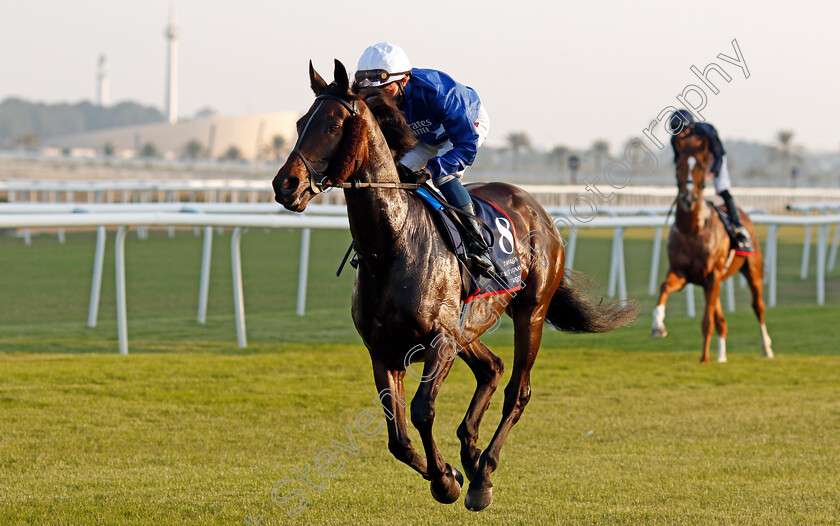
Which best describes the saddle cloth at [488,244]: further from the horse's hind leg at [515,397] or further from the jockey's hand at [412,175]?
the horse's hind leg at [515,397]

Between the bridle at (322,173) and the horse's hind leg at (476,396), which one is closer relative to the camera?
the bridle at (322,173)

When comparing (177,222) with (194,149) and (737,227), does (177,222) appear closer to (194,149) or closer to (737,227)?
(737,227)

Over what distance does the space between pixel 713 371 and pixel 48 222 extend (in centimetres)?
498

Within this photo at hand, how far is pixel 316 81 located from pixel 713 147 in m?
5.60

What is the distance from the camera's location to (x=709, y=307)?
802 cm

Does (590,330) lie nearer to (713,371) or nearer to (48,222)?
(713,371)

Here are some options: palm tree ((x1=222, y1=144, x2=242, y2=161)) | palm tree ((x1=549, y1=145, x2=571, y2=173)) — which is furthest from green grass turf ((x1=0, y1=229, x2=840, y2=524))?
palm tree ((x1=222, y1=144, x2=242, y2=161))

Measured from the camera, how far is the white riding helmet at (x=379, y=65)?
354cm

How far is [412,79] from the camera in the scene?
12.1 ft

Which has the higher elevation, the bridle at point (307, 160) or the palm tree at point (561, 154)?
the bridle at point (307, 160)

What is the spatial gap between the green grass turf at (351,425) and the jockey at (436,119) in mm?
1116

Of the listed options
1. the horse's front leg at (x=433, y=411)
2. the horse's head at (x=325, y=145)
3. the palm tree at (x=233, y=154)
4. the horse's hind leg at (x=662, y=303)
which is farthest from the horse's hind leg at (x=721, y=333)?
the palm tree at (x=233, y=154)

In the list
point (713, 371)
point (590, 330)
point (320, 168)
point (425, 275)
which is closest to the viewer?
point (320, 168)

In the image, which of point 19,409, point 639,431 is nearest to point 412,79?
point 639,431
